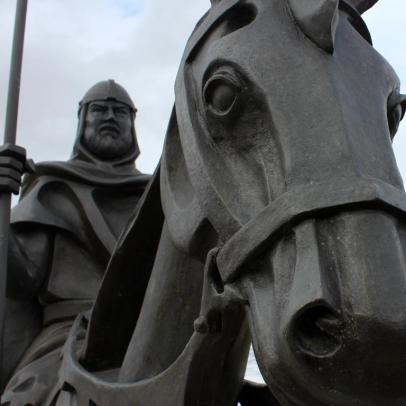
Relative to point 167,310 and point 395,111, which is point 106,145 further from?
point 395,111

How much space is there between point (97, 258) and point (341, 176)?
80.2 inches

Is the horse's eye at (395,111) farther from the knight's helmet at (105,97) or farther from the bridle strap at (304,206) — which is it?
the knight's helmet at (105,97)

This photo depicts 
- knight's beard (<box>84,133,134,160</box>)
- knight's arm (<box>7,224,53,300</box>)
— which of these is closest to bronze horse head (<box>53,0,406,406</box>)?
knight's arm (<box>7,224,53,300</box>)

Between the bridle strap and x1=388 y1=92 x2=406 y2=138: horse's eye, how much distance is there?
39 centimetres

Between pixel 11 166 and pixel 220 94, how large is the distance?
1.34m

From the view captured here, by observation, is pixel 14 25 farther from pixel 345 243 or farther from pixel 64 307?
pixel 345 243

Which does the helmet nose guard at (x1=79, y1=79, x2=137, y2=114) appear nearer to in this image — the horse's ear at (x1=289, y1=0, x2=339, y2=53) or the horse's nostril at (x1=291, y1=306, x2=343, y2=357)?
the horse's ear at (x1=289, y1=0, x2=339, y2=53)

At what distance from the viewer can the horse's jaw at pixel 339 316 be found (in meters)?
1.42

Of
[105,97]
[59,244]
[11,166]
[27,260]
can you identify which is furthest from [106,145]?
[11,166]

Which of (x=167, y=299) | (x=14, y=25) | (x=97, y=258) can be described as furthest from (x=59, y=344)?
(x=14, y=25)

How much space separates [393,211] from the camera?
152cm

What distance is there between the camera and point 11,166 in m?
2.93

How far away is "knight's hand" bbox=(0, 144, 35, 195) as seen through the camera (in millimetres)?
2912

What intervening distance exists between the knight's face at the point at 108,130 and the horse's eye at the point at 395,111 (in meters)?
2.01
